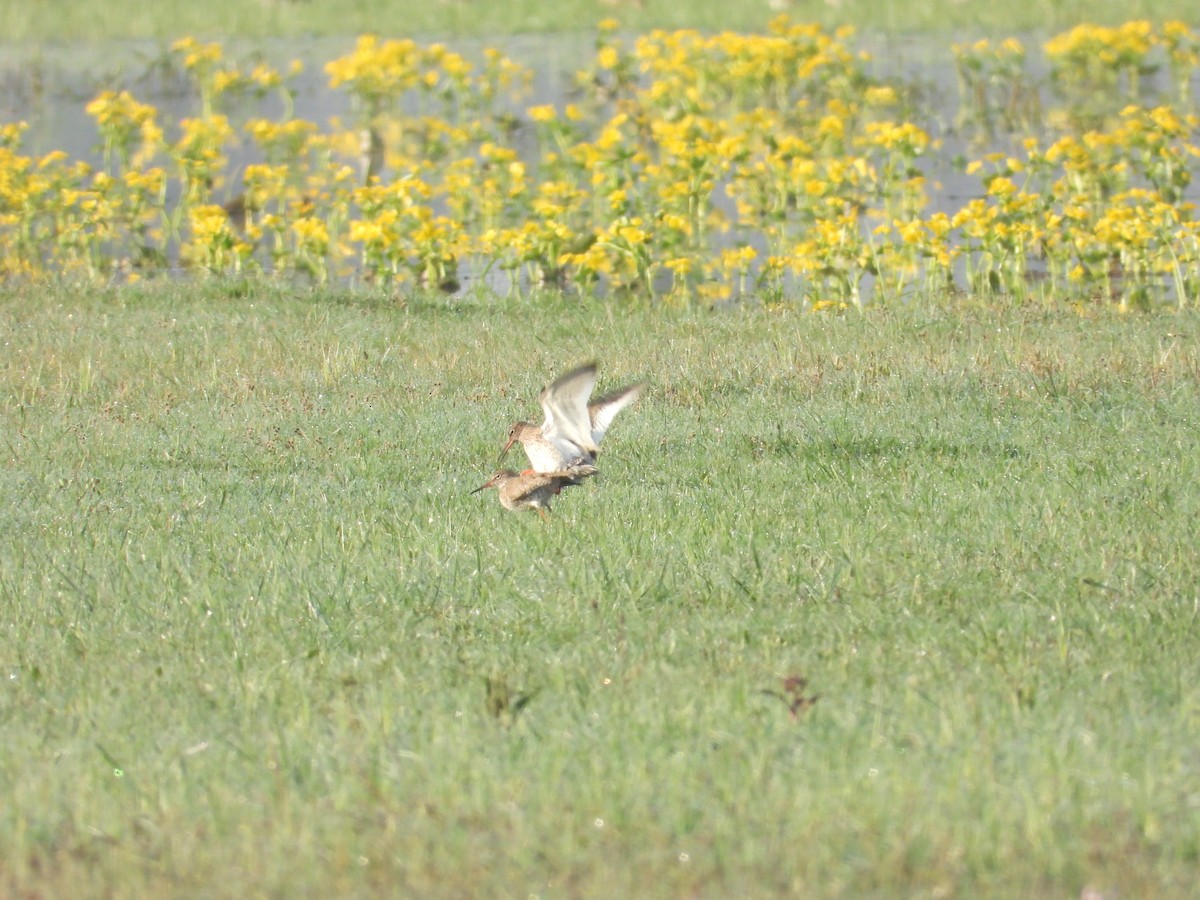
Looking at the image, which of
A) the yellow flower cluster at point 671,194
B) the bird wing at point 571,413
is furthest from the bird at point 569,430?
the yellow flower cluster at point 671,194

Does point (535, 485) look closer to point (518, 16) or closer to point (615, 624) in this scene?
point (615, 624)

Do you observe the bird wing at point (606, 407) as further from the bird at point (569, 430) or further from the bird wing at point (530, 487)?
the bird wing at point (530, 487)

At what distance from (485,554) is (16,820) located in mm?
2161

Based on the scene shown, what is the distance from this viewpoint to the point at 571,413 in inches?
238

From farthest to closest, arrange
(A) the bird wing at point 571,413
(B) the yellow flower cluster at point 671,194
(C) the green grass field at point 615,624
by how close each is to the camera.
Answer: (B) the yellow flower cluster at point 671,194, (A) the bird wing at point 571,413, (C) the green grass field at point 615,624

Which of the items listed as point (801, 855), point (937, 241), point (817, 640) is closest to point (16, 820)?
point (801, 855)

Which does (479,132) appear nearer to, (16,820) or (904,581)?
→ (904,581)

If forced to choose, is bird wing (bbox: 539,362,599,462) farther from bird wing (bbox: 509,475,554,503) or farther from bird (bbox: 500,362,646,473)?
bird wing (bbox: 509,475,554,503)

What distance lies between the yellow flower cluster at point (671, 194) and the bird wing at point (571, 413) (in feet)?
13.5

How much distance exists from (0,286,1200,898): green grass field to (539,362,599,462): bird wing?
0.22m

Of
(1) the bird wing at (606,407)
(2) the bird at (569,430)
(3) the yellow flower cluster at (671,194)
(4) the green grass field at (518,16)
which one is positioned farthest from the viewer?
(4) the green grass field at (518,16)

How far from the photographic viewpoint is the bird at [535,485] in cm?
607

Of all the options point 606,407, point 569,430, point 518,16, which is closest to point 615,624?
point 569,430

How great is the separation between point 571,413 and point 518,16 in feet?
54.0
